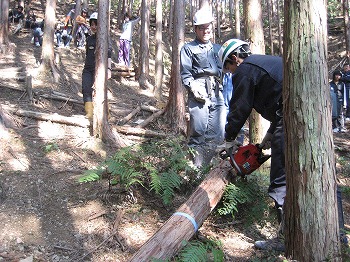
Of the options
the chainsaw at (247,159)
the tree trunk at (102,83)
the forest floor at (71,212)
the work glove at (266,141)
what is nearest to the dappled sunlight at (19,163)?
the forest floor at (71,212)

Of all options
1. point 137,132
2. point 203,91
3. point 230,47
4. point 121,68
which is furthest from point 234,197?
point 121,68

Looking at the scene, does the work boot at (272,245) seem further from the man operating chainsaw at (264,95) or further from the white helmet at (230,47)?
the white helmet at (230,47)

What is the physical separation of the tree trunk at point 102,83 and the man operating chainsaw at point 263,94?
3459mm

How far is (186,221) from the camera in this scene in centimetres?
334

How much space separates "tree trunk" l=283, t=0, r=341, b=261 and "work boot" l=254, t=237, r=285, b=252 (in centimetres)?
53

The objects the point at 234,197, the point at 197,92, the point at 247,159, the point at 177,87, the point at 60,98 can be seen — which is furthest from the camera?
the point at 60,98

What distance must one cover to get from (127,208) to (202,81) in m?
2.40

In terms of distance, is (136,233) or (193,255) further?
(136,233)

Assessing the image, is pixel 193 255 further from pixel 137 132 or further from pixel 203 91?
pixel 137 132

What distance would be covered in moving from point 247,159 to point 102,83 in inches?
151

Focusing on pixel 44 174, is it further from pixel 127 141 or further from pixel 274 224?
pixel 274 224

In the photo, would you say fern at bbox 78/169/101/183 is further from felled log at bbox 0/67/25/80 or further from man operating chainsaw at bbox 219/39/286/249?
felled log at bbox 0/67/25/80

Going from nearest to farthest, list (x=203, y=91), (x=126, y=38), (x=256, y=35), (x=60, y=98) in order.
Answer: (x=256, y=35) < (x=203, y=91) < (x=60, y=98) < (x=126, y=38)

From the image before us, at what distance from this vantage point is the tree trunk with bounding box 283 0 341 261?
2604mm
